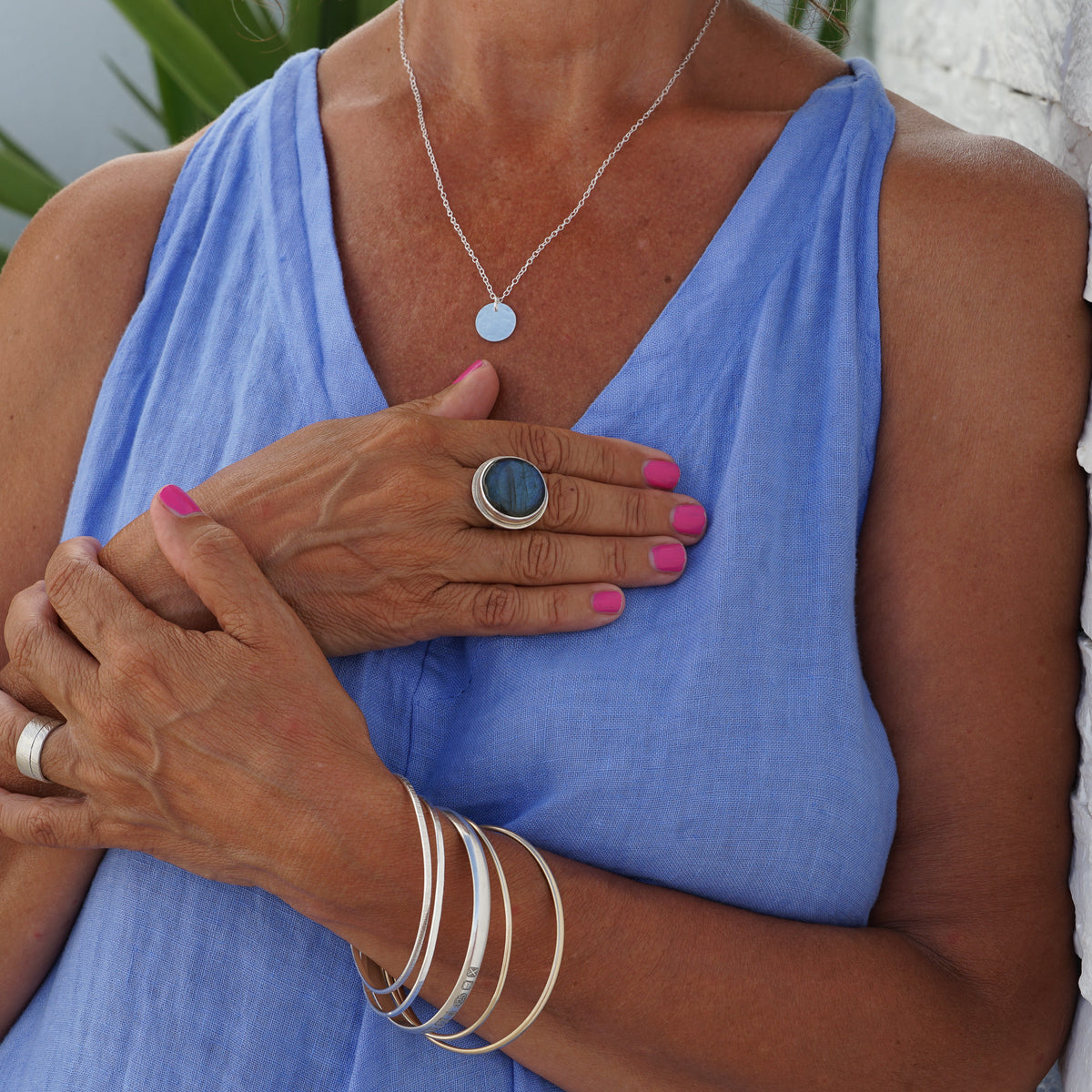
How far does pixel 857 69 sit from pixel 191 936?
1.15 metres

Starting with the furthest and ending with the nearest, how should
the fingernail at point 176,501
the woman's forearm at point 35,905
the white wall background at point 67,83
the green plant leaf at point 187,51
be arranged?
the white wall background at point 67,83 → the green plant leaf at point 187,51 → the woman's forearm at point 35,905 → the fingernail at point 176,501

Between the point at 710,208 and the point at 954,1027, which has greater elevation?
the point at 710,208

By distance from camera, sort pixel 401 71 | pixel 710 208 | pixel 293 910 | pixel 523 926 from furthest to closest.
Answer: pixel 401 71 → pixel 710 208 → pixel 293 910 → pixel 523 926

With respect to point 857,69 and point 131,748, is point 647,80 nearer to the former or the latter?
point 857,69

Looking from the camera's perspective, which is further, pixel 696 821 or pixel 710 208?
pixel 710 208

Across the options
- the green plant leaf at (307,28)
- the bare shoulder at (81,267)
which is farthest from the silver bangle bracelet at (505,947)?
the green plant leaf at (307,28)

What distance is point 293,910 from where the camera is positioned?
1.03 metres

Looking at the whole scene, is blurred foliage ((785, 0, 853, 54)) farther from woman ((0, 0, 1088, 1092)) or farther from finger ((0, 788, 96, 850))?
finger ((0, 788, 96, 850))

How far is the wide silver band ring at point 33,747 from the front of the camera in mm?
1025

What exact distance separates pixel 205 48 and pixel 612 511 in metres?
1.90

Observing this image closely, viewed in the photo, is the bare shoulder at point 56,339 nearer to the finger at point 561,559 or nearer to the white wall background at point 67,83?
the finger at point 561,559

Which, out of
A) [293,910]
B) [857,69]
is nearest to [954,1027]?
[293,910]

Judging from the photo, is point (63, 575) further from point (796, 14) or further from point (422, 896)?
point (796, 14)

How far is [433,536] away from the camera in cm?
100
